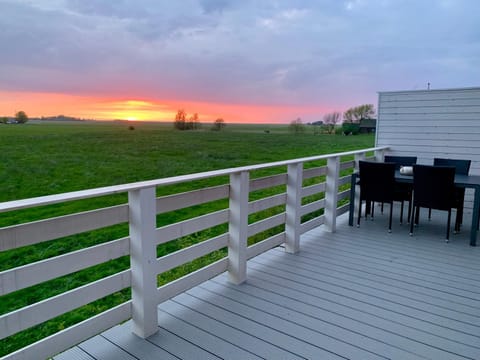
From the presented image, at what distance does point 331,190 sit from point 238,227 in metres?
1.84

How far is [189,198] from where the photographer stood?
2.18 meters

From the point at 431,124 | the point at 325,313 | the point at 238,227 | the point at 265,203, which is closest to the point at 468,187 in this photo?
the point at 431,124

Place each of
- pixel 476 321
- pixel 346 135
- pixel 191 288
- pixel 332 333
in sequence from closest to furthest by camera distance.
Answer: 1. pixel 332 333
2. pixel 476 321
3. pixel 191 288
4. pixel 346 135

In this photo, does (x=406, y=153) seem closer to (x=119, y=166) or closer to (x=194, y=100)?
(x=119, y=166)

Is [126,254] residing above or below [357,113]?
below

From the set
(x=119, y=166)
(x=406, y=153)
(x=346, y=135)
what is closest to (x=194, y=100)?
(x=119, y=166)

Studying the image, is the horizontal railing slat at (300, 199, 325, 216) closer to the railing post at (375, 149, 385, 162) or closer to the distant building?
the railing post at (375, 149, 385, 162)

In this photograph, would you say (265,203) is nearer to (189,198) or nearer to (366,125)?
(189,198)

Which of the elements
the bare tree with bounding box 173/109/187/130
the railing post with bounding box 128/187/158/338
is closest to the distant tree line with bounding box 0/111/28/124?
the bare tree with bounding box 173/109/187/130

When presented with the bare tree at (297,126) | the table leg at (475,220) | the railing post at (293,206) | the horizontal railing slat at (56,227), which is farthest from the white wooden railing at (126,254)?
the bare tree at (297,126)

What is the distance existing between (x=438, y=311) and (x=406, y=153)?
165 inches

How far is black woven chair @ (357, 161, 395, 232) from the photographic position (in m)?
4.05

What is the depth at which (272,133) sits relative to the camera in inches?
1054

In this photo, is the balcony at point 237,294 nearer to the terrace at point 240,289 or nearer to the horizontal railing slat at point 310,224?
the terrace at point 240,289
